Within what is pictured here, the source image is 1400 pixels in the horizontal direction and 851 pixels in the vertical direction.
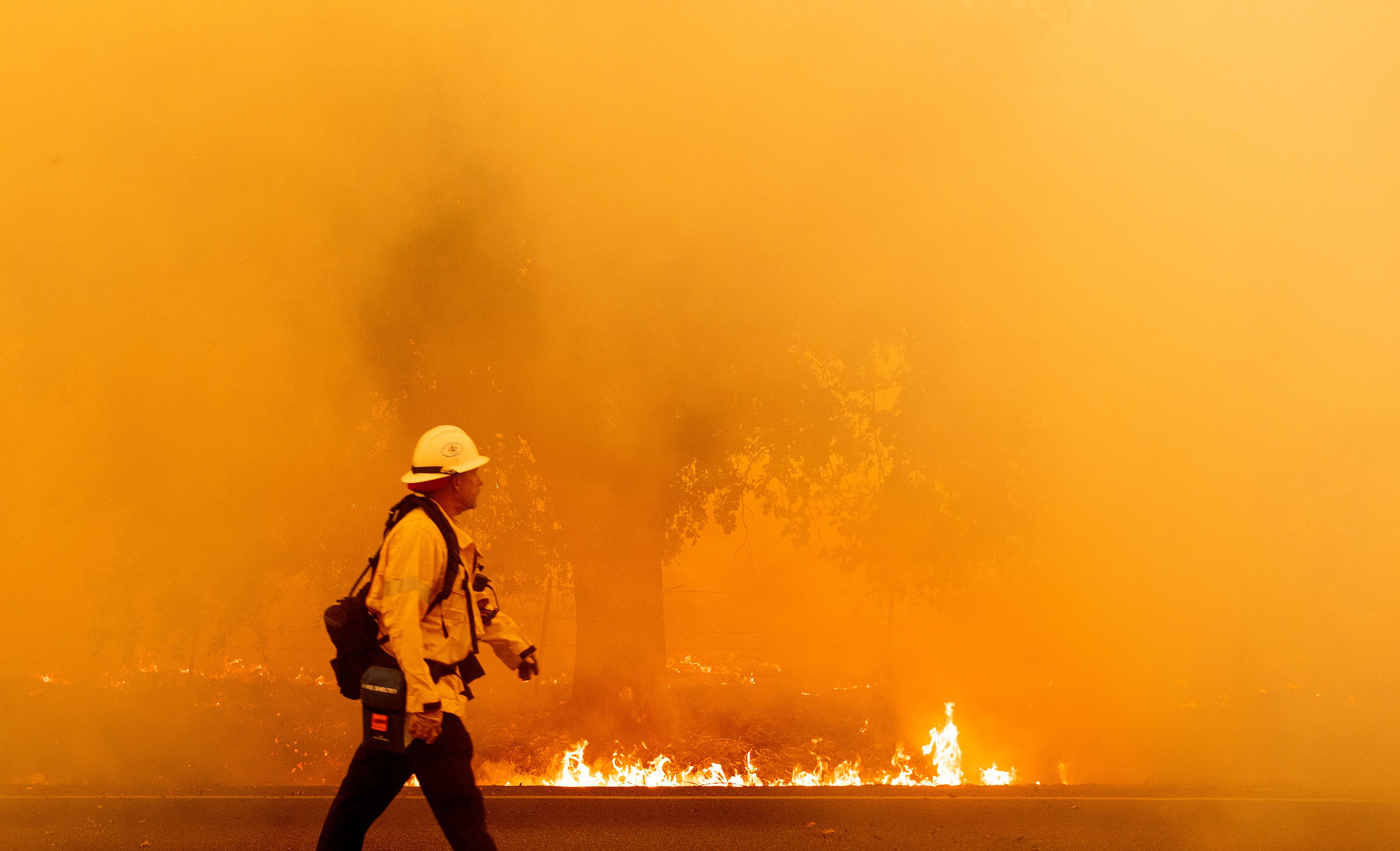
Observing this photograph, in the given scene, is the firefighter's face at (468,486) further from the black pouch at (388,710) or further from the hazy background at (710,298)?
the hazy background at (710,298)

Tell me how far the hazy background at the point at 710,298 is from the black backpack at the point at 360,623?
2.33 m

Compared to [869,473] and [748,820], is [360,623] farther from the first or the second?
[869,473]

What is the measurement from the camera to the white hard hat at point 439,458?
2.74 meters

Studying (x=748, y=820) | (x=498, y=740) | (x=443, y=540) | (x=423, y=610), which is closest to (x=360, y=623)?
(x=423, y=610)

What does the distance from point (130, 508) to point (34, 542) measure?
1326 millimetres

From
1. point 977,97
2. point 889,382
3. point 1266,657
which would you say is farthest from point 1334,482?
point 977,97

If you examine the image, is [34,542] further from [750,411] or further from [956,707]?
[956,707]

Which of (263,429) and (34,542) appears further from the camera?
(34,542)

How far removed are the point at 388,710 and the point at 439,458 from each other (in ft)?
2.11

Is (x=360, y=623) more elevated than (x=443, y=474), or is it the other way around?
(x=443, y=474)

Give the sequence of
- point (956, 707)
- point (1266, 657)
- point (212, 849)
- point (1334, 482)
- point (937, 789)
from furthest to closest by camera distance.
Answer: point (956, 707)
point (1266, 657)
point (1334, 482)
point (937, 789)
point (212, 849)

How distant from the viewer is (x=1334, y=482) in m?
5.03

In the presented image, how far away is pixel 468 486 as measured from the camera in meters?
2.79

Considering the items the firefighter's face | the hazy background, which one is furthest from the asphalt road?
the firefighter's face
